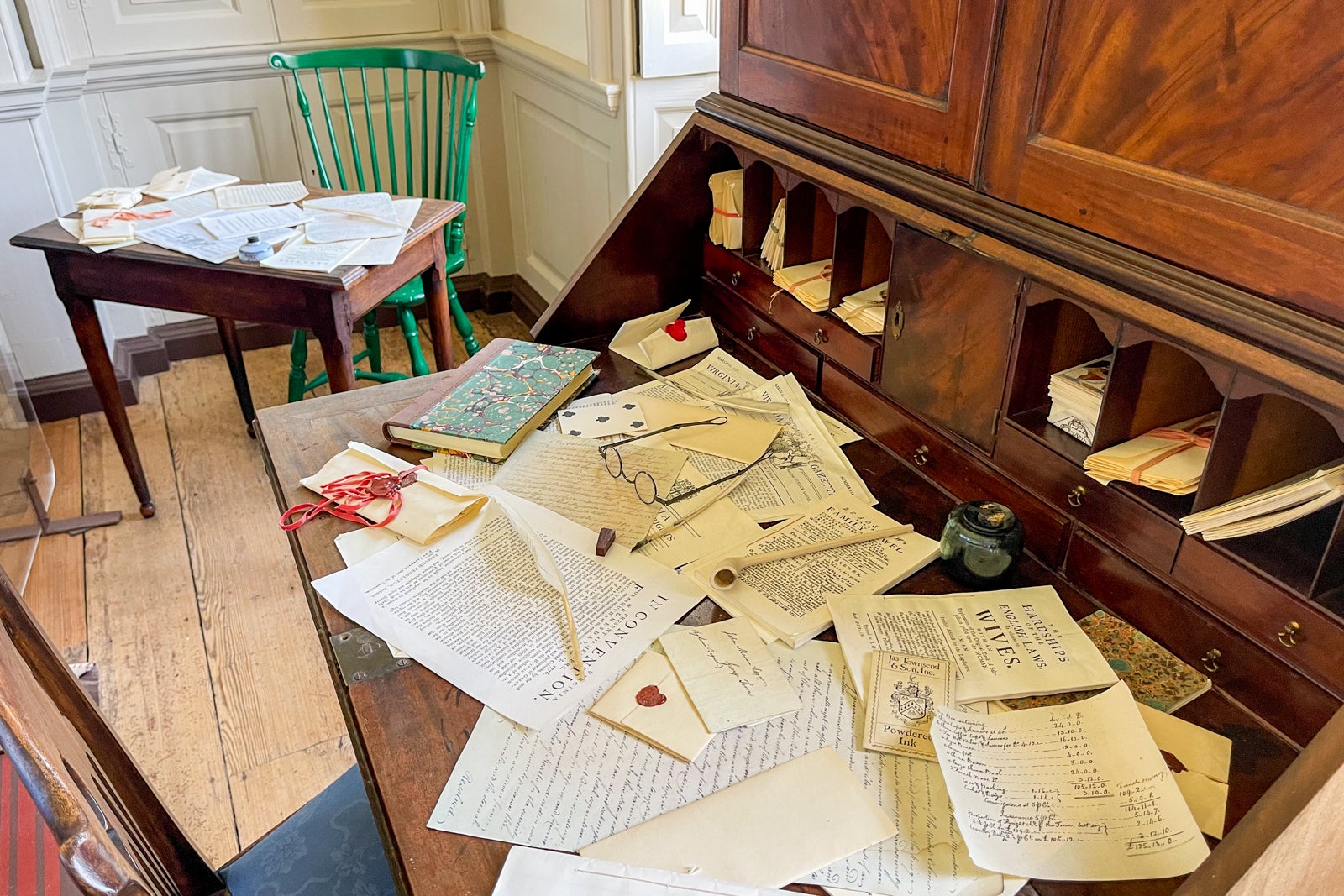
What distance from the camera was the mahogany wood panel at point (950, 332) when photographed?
108 cm

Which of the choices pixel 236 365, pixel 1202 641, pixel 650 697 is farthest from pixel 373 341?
pixel 1202 641

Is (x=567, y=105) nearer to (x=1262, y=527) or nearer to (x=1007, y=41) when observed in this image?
(x=1007, y=41)

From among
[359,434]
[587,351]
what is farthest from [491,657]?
[587,351]

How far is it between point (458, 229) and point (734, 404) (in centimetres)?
166

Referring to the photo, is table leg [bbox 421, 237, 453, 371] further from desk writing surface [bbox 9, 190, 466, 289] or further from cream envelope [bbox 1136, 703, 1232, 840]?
cream envelope [bbox 1136, 703, 1232, 840]

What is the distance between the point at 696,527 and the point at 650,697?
30cm

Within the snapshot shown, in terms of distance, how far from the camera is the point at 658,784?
2.81 feet

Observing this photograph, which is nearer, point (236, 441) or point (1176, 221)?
point (1176, 221)

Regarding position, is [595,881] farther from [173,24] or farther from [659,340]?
[173,24]

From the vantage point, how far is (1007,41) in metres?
0.97

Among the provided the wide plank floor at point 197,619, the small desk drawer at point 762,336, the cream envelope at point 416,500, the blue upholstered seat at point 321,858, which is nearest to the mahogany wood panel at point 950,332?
the small desk drawer at point 762,336

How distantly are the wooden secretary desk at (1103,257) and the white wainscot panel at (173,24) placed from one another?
230 centimetres

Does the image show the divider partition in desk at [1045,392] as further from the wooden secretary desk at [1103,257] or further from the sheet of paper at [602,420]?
the sheet of paper at [602,420]

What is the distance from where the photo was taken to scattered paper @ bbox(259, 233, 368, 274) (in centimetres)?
200
